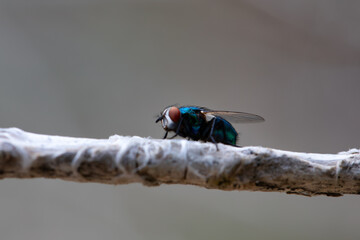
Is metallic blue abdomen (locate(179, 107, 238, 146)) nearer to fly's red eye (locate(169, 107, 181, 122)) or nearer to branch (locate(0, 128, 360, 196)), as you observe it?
fly's red eye (locate(169, 107, 181, 122))

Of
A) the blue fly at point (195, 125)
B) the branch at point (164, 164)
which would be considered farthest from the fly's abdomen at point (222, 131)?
the branch at point (164, 164)

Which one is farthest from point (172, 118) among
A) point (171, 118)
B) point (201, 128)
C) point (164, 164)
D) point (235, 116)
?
point (164, 164)

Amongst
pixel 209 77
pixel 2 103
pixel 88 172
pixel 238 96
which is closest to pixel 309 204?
pixel 238 96

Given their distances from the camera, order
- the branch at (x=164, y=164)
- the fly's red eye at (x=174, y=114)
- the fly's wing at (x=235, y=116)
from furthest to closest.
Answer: the fly's wing at (x=235, y=116), the fly's red eye at (x=174, y=114), the branch at (x=164, y=164)

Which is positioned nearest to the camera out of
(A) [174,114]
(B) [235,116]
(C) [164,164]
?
(C) [164,164]

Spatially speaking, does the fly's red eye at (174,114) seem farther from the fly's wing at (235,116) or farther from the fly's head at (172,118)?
the fly's wing at (235,116)

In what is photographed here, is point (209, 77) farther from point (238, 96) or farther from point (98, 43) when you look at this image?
point (98, 43)

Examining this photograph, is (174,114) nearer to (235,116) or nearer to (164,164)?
(235,116)
